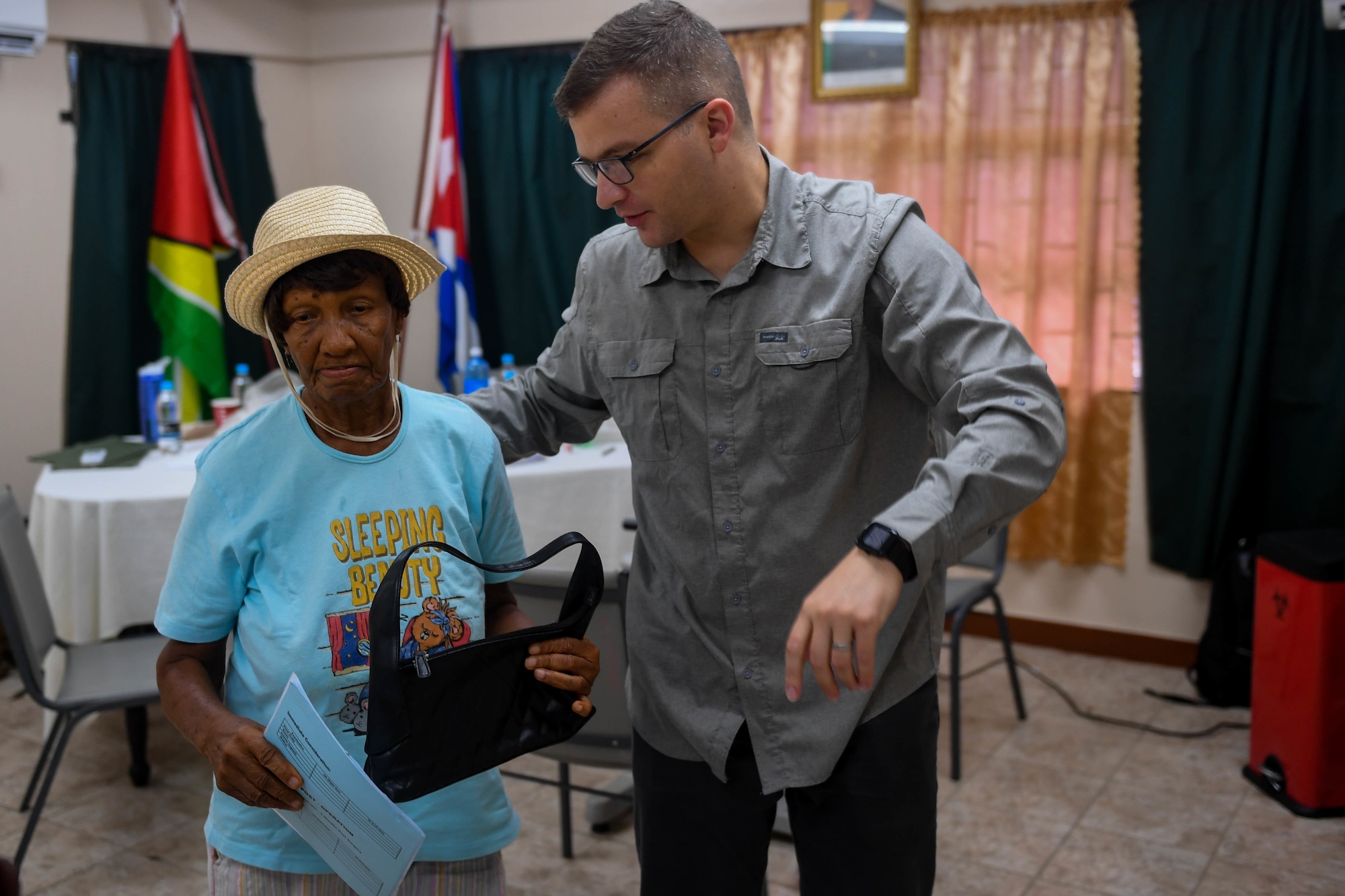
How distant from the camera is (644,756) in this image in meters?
1.53

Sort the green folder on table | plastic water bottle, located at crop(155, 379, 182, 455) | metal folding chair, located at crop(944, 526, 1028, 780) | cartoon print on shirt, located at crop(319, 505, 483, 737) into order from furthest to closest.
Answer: plastic water bottle, located at crop(155, 379, 182, 455), the green folder on table, metal folding chair, located at crop(944, 526, 1028, 780), cartoon print on shirt, located at crop(319, 505, 483, 737)

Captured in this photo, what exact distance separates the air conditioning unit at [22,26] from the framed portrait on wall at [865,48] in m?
2.56

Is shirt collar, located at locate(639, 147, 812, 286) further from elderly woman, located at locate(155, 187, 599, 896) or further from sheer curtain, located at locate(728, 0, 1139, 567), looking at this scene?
sheer curtain, located at locate(728, 0, 1139, 567)

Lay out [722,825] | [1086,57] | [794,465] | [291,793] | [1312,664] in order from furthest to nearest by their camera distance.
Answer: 1. [1086,57]
2. [1312,664]
3. [722,825]
4. [794,465]
5. [291,793]

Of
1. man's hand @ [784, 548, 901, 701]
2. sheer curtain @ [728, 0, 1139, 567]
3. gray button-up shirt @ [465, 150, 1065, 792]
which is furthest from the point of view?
sheer curtain @ [728, 0, 1139, 567]

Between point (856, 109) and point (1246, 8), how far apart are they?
125 cm

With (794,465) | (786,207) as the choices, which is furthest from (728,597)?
(786,207)

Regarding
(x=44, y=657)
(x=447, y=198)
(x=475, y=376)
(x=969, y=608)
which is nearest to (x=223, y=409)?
(x=475, y=376)

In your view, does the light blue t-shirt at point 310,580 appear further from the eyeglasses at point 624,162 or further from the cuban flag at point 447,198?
the cuban flag at point 447,198

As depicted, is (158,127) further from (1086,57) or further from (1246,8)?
(1246,8)

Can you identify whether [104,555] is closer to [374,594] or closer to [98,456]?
[98,456]

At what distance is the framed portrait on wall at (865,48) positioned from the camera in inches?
152

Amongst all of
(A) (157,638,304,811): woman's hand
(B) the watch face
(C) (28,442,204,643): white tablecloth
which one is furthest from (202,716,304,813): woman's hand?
(C) (28,442,204,643): white tablecloth

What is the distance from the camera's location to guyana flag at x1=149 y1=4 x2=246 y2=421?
422 centimetres
